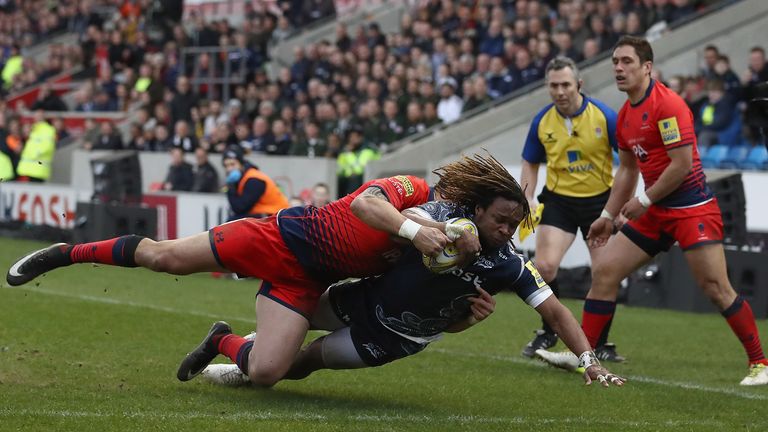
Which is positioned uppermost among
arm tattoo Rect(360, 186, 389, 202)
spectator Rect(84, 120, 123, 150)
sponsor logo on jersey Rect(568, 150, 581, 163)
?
arm tattoo Rect(360, 186, 389, 202)

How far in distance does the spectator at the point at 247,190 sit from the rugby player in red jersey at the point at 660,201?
706 centimetres

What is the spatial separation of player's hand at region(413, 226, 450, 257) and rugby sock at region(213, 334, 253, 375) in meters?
1.52

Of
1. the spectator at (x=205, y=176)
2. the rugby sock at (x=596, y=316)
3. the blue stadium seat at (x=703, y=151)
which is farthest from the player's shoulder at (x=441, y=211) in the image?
the spectator at (x=205, y=176)

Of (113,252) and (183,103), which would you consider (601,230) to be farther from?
(183,103)

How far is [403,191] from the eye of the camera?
22.4ft

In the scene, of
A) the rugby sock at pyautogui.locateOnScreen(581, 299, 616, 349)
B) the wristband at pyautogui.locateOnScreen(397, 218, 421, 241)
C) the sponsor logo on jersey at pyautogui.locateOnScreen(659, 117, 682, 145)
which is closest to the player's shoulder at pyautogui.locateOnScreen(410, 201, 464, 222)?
the wristband at pyautogui.locateOnScreen(397, 218, 421, 241)

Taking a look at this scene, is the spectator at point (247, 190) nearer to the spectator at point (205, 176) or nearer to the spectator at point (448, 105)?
the spectator at point (205, 176)

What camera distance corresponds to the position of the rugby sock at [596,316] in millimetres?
9086

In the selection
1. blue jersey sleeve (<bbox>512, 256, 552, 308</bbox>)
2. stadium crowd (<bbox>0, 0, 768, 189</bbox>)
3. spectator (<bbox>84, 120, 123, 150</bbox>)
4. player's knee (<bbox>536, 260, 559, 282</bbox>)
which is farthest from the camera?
spectator (<bbox>84, 120, 123, 150</bbox>)

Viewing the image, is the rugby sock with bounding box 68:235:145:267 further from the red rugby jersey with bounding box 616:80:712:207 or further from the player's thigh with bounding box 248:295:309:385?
the red rugby jersey with bounding box 616:80:712:207

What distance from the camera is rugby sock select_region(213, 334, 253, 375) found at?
721 cm

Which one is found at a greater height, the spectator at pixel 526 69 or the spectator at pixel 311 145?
the spectator at pixel 526 69

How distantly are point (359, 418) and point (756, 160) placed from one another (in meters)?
10.3

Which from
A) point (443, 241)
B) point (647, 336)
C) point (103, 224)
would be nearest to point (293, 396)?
point (443, 241)
